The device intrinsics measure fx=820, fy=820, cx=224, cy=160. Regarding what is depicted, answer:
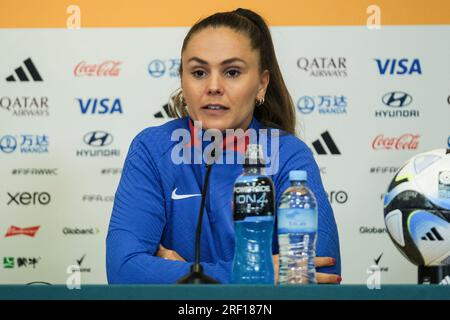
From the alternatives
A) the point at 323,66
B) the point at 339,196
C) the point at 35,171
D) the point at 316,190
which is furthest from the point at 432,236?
the point at 35,171

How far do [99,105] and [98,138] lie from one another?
0.50 feet

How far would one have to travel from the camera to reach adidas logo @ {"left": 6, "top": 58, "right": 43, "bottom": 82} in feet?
12.5

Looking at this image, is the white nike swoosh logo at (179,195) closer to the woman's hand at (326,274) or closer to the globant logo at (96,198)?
the woman's hand at (326,274)

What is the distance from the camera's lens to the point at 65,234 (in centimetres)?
375

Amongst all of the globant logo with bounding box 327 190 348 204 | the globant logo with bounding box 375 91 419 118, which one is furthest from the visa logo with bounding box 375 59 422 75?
the globant logo with bounding box 327 190 348 204

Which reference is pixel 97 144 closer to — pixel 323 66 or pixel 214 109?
pixel 323 66

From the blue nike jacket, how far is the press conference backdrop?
5.48 ft

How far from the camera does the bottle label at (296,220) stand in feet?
4.93

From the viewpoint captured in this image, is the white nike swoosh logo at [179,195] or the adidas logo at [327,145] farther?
the adidas logo at [327,145]

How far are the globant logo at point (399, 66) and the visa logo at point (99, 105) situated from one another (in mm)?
1213

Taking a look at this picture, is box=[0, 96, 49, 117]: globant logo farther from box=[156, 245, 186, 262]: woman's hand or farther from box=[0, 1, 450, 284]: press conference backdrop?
box=[156, 245, 186, 262]: woman's hand

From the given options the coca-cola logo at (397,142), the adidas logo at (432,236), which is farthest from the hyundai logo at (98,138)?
the adidas logo at (432,236)
